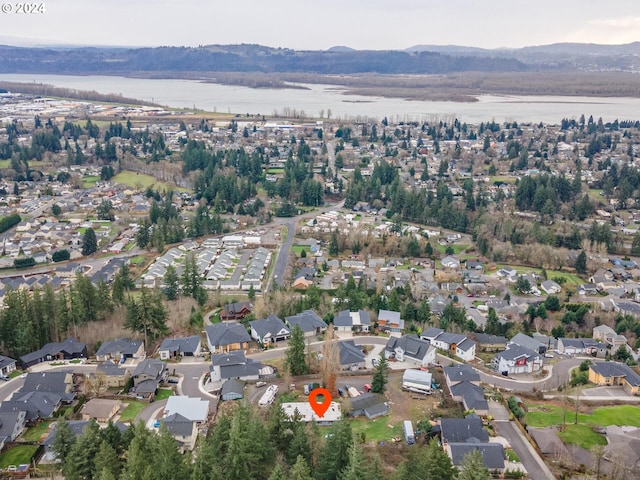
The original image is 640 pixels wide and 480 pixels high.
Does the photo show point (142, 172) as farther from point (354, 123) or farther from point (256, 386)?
point (256, 386)

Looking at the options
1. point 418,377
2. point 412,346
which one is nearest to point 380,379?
point 418,377

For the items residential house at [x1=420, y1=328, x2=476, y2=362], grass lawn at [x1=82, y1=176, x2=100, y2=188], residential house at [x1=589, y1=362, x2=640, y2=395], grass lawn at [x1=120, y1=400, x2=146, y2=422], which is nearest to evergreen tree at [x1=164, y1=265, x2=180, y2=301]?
grass lawn at [x1=120, y1=400, x2=146, y2=422]

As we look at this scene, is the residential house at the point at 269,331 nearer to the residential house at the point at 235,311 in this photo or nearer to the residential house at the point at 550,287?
the residential house at the point at 235,311

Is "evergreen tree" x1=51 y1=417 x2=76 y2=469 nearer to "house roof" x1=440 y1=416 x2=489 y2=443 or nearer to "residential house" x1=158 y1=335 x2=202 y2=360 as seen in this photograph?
"residential house" x1=158 y1=335 x2=202 y2=360

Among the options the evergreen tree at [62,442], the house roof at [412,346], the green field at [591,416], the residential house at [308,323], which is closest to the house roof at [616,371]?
the green field at [591,416]

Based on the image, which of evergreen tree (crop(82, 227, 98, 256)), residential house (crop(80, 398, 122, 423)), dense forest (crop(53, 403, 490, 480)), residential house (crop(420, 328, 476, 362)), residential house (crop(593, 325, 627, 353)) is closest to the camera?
dense forest (crop(53, 403, 490, 480))

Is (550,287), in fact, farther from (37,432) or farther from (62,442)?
(37,432)
